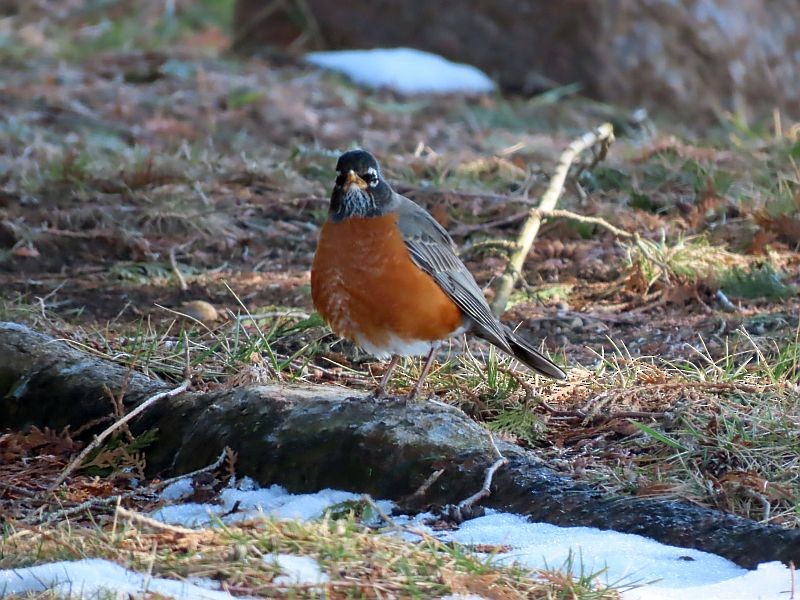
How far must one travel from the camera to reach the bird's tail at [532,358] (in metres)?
4.27

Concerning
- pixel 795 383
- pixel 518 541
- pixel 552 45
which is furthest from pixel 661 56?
pixel 518 541

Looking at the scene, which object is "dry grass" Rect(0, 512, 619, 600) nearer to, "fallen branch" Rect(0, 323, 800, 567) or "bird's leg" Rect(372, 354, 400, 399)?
"fallen branch" Rect(0, 323, 800, 567)

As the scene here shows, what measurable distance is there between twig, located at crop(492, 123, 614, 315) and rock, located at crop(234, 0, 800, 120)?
4171 millimetres

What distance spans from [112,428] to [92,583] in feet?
3.80

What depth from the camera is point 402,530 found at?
117 inches

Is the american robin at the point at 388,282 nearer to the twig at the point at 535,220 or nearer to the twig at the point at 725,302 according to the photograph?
the twig at the point at 535,220

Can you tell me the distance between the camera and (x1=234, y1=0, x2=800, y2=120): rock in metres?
11.1

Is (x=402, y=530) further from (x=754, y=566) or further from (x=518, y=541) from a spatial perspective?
(x=754, y=566)

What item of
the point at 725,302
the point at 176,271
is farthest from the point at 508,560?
the point at 176,271

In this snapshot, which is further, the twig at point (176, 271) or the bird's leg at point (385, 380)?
the twig at point (176, 271)

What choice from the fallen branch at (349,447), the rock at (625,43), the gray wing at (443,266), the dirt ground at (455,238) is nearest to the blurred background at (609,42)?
the rock at (625,43)

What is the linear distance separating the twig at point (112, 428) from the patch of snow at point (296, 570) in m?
1.07

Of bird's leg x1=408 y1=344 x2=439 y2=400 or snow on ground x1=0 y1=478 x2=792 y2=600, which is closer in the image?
snow on ground x1=0 y1=478 x2=792 y2=600

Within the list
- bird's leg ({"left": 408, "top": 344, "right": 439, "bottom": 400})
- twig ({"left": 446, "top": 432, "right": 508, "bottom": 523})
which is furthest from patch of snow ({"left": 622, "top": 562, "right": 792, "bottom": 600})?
bird's leg ({"left": 408, "top": 344, "right": 439, "bottom": 400})
